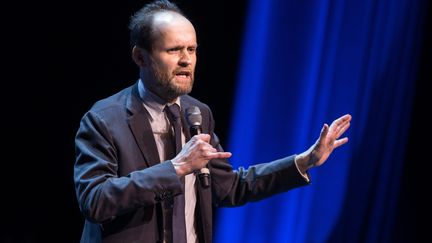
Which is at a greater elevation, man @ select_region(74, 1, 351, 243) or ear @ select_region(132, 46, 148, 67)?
ear @ select_region(132, 46, 148, 67)

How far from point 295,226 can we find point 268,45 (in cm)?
99

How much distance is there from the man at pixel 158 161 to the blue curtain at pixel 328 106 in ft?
2.73

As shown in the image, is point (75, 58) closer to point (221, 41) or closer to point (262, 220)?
point (221, 41)

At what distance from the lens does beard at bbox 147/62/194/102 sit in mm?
2025

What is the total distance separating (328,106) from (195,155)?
57.5 inches

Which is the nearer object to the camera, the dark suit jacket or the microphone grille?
the dark suit jacket

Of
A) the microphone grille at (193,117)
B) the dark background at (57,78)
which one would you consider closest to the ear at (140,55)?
the microphone grille at (193,117)

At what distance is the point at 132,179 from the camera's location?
179cm

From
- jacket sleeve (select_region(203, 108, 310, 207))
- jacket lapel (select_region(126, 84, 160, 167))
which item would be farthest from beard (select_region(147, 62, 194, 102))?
jacket sleeve (select_region(203, 108, 310, 207))

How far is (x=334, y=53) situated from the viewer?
10.0ft

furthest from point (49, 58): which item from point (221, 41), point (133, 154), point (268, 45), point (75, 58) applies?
point (133, 154)

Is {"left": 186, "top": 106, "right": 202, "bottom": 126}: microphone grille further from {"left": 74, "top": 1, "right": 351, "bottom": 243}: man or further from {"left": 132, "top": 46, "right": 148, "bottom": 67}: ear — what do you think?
{"left": 132, "top": 46, "right": 148, "bottom": 67}: ear

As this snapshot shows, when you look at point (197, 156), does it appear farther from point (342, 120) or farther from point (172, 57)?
point (342, 120)

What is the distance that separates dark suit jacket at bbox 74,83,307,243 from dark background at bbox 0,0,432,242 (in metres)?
1.11
